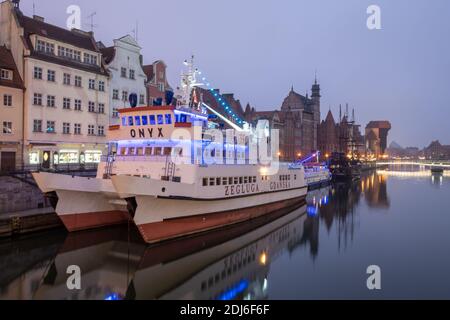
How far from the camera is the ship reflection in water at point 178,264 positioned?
50.5 ft

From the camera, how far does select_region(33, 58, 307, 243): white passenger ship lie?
1955 centimetres

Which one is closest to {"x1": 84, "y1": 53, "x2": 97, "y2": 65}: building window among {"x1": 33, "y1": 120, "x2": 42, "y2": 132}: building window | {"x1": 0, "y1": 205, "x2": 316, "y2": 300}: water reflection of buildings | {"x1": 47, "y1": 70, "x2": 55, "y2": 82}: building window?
Result: {"x1": 47, "y1": 70, "x2": 55, "y2": 82}: building window

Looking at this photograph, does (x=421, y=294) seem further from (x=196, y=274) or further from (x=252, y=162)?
(x=252, y=162)

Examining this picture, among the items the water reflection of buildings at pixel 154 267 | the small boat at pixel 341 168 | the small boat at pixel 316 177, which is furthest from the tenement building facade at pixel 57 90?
the small boat at pixel 341 168

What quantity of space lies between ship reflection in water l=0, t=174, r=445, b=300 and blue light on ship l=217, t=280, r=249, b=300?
0.04m

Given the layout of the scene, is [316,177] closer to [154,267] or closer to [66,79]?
[66,79]

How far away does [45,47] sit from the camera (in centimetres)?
3123

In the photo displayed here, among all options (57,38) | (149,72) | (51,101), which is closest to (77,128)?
(51,101)

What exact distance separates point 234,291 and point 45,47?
27176mm

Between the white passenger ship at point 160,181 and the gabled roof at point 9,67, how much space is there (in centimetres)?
1076

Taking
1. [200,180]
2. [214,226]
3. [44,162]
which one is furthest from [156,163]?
[44,162]

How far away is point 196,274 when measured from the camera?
1730 centimetres

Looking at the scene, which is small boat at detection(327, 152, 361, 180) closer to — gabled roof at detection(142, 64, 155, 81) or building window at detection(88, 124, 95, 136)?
gabled roof at detection(142, 64, 155, 81)

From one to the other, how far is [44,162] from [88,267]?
16.9 meters
